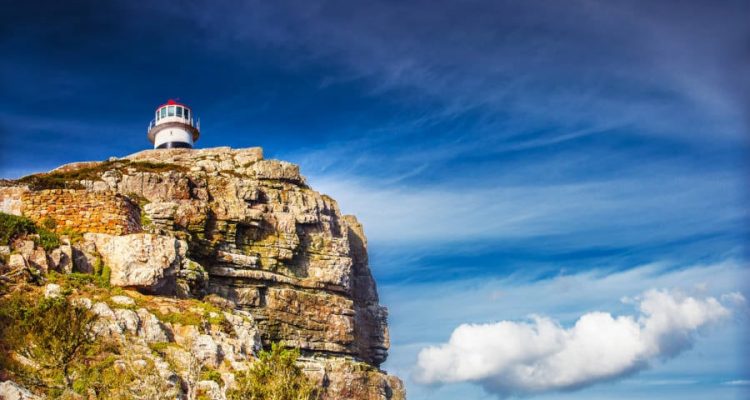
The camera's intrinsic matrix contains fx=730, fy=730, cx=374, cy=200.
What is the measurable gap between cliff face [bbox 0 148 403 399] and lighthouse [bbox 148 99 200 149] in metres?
6.66

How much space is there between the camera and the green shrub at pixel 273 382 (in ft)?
76.2

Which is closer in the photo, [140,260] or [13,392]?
[13,392]

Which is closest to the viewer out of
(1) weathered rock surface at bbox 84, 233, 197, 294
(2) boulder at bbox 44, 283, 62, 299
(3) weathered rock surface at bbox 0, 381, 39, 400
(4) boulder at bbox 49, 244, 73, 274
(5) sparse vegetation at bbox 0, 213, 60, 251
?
(3) weathered rock surface at bbox 0, 381, 39, 400

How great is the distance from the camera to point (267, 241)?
60.7 metres

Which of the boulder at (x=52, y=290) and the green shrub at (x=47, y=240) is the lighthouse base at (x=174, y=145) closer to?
the green shrub at (x=47, y=240)

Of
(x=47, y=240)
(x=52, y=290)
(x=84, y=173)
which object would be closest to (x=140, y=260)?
(x=47, y=240)

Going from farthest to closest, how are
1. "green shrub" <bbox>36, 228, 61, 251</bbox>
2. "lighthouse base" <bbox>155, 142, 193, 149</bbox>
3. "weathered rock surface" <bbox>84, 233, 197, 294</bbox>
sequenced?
"lighthouse base" <bbox>155, 142, 193, 149</bbox>, "weathered rock surface" <bbox>84, 233, 197, 294</bbox>, "green shrub" <bbox>36, 228, 61, 251</bbox>

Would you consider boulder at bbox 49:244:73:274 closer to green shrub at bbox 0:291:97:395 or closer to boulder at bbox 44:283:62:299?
boulder at bbox 44:283:62:299

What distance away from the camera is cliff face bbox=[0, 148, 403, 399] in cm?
5578

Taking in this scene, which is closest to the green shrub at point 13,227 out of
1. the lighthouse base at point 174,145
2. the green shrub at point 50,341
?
the green shrub at point 50,341

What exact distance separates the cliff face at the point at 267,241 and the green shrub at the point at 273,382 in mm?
18162

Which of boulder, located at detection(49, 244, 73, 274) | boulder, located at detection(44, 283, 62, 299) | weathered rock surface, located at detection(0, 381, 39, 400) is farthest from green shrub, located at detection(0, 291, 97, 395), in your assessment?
boulder, located at detection(49, 244, 73, 274)

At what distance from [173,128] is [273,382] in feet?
198

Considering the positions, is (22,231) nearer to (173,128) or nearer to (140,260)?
(140,260)
